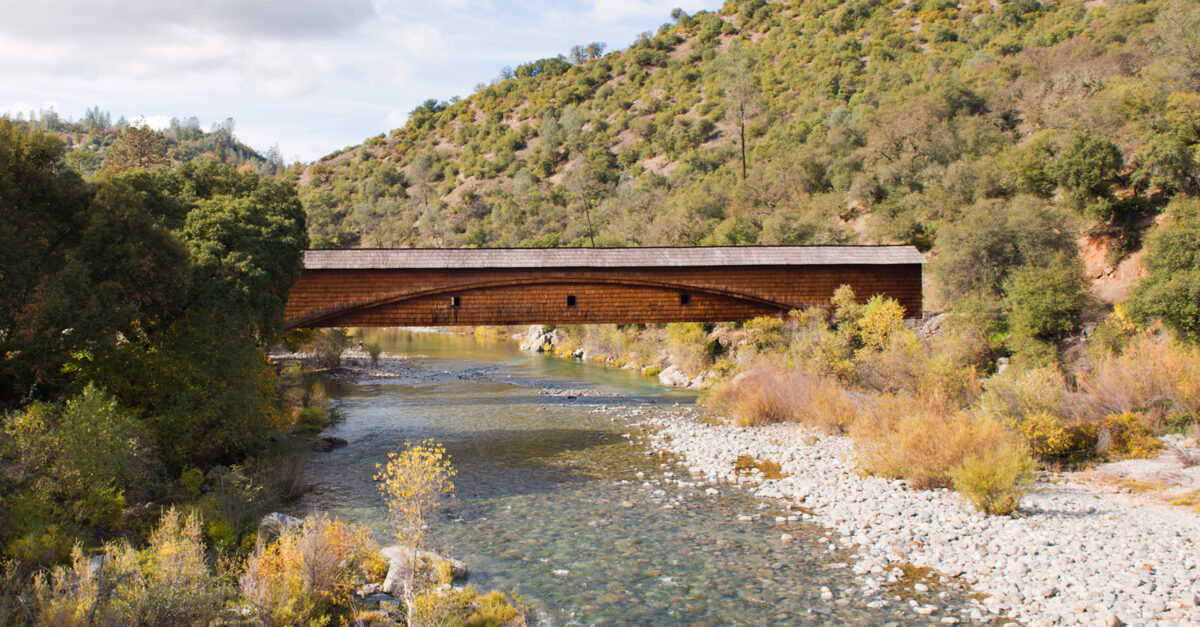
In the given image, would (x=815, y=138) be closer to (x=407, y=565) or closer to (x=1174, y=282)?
(x=1174, y=282)

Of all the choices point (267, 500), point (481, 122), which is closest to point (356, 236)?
point (481, 122)

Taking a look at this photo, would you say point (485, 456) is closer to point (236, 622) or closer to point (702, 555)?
point (702, 555)

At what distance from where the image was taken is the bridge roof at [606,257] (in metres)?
18.1

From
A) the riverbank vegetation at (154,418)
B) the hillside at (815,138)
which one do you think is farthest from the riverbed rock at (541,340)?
the riverbank vegetation at (154,418)

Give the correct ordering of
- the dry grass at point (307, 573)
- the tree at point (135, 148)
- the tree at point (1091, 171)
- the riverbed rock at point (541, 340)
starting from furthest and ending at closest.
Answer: the tree at point (135, 148), the riverbed rock at point (541, 340), the tree at point (1091, 171), the dry grass at point (307, 573)

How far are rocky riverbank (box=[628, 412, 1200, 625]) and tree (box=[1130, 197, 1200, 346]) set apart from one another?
4870 millimetres

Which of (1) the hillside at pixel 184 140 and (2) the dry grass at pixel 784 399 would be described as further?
(1) the hillside at pixel 184 140

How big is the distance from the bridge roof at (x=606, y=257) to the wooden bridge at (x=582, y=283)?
0.03 m


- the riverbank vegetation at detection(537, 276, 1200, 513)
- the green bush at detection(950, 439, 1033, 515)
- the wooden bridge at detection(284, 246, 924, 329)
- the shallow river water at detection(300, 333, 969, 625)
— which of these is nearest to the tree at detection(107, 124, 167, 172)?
the wooden bridge at detection(284, 246, 924, 329)

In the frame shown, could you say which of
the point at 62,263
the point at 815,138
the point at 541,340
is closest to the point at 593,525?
the point at 62,263

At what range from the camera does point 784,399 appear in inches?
615

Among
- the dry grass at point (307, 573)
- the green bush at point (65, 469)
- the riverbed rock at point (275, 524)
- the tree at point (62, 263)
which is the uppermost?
the tree at point (62, 263)

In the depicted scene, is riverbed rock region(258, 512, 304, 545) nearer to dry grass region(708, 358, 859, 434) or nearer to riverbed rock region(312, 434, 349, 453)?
riverbed rock region(312, 434, 349, 453)

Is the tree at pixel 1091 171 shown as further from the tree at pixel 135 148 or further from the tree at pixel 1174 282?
the tree at pixel 135 148
